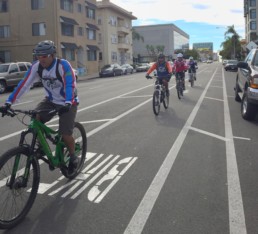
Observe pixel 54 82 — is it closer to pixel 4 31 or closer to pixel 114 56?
pixel 4 31

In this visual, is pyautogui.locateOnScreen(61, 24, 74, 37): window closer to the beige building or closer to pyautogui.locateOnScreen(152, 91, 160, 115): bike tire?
the beige building

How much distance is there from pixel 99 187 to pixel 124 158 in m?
1.45

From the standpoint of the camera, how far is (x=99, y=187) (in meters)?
5.07

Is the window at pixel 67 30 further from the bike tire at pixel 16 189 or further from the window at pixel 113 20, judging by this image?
the bike tire at pixel 16 189

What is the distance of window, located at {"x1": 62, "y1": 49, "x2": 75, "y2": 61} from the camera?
4492 cm

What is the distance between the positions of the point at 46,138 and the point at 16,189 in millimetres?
823

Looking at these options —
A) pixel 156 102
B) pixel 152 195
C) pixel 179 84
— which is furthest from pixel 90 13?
pixel 152 195

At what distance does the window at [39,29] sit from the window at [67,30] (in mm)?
2408

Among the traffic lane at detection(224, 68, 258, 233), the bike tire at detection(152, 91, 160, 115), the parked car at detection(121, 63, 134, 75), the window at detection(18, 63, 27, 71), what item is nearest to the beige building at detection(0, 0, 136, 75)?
the parked car at detection(121, 63, 134, 75)

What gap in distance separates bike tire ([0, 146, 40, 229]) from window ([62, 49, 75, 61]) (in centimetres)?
4156

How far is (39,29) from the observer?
141 ft

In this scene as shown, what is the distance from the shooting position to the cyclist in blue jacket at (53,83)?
450 centimetres

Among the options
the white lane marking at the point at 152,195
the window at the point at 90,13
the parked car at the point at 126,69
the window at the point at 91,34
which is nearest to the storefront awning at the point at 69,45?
the window at the point at 91,34

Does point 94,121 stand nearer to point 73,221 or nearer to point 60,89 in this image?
point 60,89
